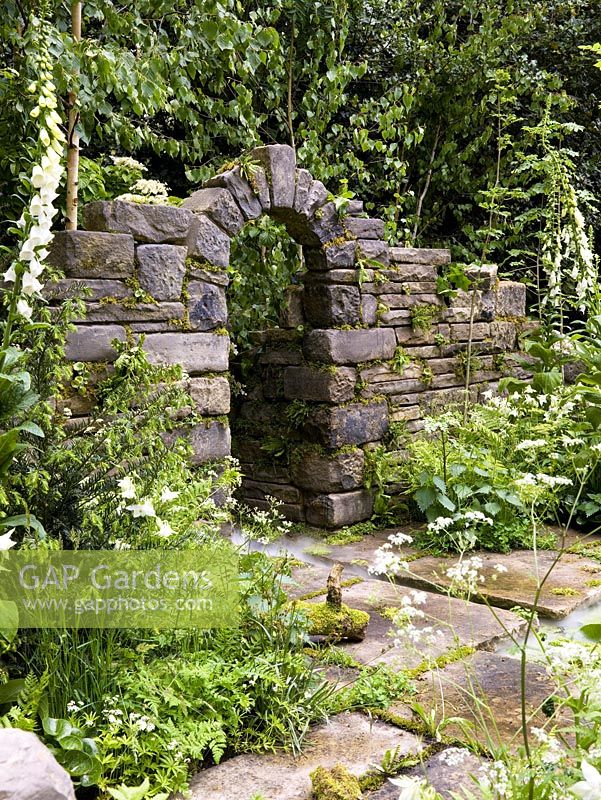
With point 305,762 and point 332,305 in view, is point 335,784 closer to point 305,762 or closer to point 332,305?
point 305,762

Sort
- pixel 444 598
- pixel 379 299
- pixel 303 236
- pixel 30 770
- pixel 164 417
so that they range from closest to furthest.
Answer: pixel 30 770, pixel 164 417, pixel 444 598, pixel 303 236, pixel 379 299

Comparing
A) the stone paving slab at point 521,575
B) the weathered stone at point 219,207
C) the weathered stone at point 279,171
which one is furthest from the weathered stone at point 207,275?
the stone paving slab at point 521,575

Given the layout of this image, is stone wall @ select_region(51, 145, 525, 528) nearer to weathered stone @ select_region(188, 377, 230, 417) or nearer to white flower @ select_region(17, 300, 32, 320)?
weathered stone @ select_region(188, 377, 230, 417)

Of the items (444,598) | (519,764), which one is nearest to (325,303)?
(444,598)

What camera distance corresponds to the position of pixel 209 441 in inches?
165

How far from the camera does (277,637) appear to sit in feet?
9.05

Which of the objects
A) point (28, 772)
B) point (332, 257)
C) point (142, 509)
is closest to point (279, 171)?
point (332, 257)

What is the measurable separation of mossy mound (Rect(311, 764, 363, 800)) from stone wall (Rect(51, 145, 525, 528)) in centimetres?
194

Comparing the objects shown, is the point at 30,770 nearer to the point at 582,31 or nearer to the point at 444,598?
the point at 444,598

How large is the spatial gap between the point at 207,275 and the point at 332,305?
130 centimetres

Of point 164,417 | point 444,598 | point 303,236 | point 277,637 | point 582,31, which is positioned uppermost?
point 582,31

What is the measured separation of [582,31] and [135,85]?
6.01 metres

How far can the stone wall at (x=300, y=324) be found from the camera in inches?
147

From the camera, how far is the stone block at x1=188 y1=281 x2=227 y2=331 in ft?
13.5
